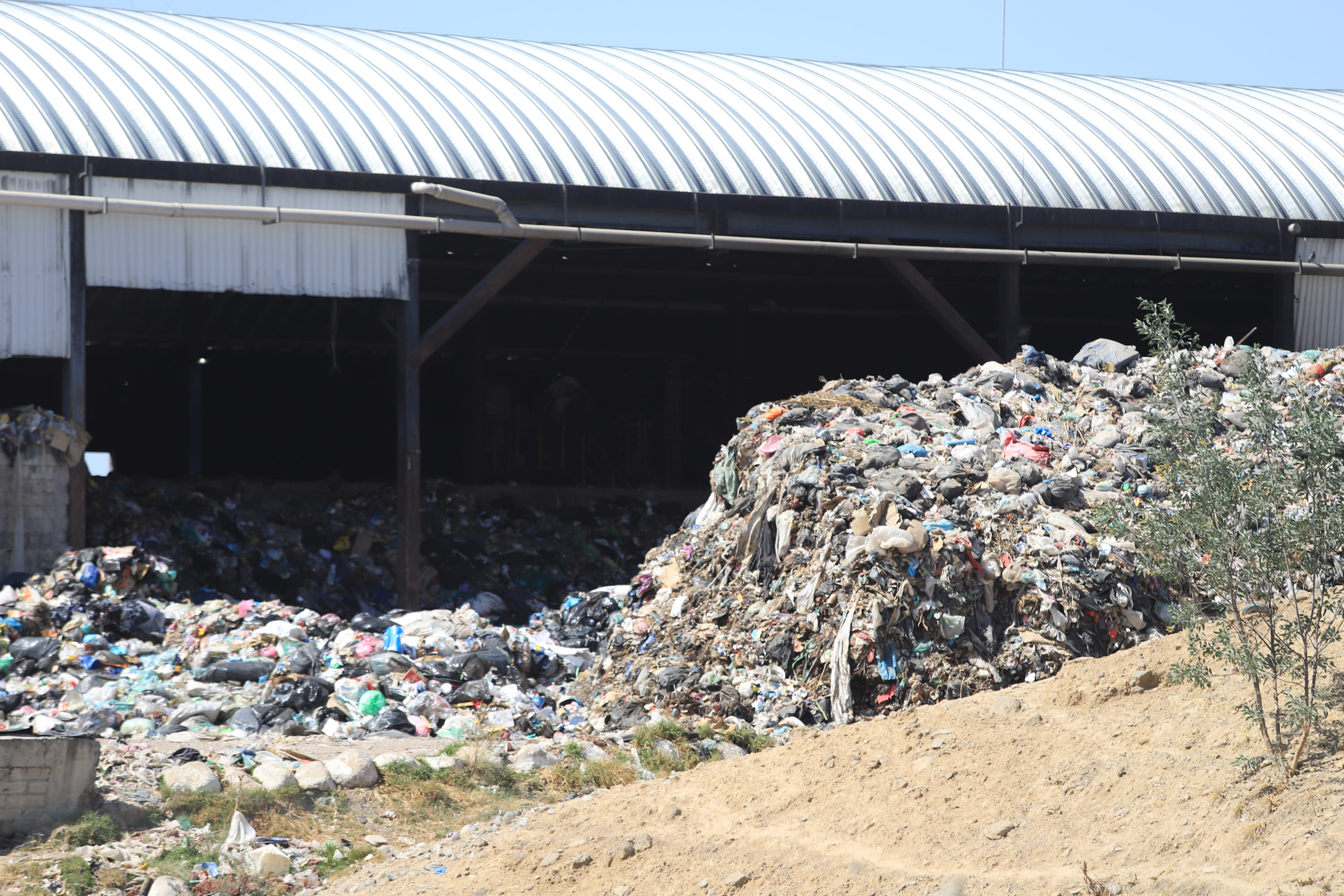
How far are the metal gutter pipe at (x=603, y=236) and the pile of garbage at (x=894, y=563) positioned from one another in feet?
10.6

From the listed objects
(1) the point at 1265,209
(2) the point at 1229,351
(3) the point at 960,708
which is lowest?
(3) the point at 960,708

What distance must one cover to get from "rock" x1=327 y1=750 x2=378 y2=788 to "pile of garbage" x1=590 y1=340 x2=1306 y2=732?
2.19 m

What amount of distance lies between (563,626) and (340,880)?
20.2 feet

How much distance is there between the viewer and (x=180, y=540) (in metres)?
16.0

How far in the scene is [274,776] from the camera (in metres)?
8.91

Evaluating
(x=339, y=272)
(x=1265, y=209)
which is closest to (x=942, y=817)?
(x=339, y=272)

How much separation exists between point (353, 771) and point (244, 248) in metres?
7.52

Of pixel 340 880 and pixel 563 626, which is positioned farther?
pixel 563 626

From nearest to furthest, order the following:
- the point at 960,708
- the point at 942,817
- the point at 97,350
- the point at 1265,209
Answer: the point at 942,817 → the point at 960,708 → the point at 1265,209 → the point at 97,350

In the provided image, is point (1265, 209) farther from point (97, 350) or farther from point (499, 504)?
point (97, 350)

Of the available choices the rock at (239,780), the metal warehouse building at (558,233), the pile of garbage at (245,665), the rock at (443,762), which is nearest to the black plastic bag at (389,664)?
the pile of garbage at (245,665)

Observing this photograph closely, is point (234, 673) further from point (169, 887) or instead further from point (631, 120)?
point (631, 120)

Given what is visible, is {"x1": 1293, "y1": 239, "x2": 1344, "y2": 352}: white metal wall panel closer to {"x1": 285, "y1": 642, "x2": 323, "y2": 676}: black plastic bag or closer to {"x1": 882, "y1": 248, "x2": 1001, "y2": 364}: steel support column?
{"x1": 882, "y1": 248, "x2": 1001, "y2": 364}: steel support column

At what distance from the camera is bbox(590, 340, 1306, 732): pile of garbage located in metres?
10.3
